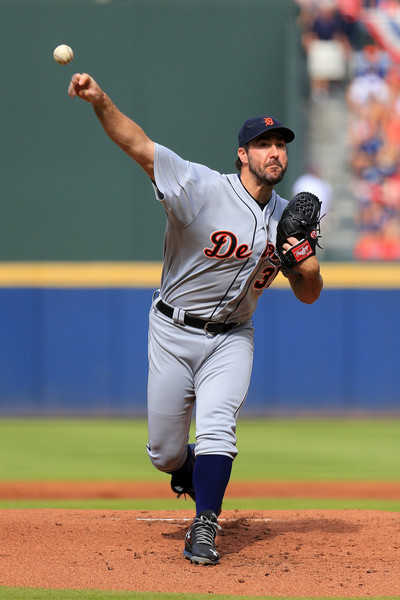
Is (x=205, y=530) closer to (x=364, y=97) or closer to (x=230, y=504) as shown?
(x=230, y=504)

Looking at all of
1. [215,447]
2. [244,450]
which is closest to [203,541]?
[215,447]

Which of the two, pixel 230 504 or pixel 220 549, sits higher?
pixel 220 549

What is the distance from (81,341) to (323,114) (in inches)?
157

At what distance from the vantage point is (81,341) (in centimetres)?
852

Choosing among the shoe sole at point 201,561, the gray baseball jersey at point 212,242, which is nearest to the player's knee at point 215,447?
the shoe sole at point 201,561

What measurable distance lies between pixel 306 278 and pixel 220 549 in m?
1.12

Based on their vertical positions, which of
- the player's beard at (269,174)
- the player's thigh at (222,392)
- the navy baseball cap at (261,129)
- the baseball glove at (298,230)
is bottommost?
the player's thigh at (222,392)

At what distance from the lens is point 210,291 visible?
3.89m

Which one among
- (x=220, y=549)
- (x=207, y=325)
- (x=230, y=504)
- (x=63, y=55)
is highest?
(x=63, y=55)

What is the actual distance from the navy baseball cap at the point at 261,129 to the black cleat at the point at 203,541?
1.45 meters

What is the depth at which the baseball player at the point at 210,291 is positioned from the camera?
146 inches

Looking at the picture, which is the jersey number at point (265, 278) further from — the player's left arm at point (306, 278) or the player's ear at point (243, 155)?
the player's ear at point (243, 155)

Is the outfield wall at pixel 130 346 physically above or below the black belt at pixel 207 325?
below

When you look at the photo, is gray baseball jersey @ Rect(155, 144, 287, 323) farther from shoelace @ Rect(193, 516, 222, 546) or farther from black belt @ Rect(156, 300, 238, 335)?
shoelace @ Rect(193, 516, 222, 546)
